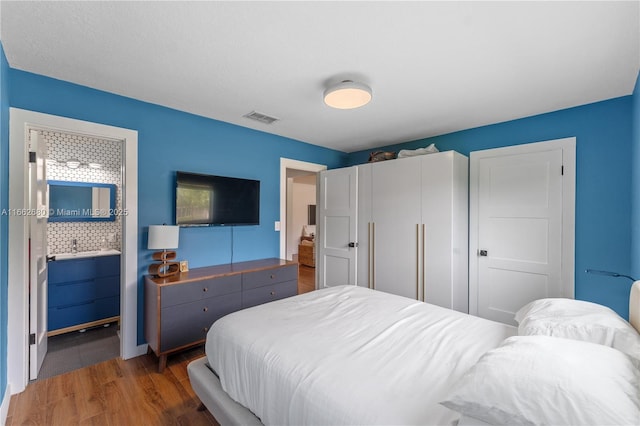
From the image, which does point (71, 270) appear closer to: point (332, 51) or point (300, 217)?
point (332, 51)

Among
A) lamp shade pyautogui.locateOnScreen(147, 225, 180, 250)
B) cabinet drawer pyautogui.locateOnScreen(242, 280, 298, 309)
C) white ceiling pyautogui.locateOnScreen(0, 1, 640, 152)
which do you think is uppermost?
white ceiling pyautogui.locateOnScreen(0, 1, 640, 152)

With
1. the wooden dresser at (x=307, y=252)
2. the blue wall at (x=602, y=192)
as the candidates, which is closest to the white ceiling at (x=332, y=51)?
the blue wall at (x=602, y=192)

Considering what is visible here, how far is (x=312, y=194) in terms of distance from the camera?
8055mm

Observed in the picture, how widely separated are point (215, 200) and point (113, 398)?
1.84m

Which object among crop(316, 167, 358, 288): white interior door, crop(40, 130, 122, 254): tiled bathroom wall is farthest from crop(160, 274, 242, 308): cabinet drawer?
crop(316, 167, 358, 288): white interior door

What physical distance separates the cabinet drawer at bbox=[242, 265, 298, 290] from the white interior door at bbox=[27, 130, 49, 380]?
5.33 feet

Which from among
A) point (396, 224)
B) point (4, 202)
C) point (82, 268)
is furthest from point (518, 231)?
point (82, 268)

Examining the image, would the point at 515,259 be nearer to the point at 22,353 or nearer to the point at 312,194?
the point at 22,353

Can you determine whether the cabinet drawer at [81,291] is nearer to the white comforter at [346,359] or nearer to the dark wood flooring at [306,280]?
the white comforter at [346,359]

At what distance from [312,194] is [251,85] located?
5809 mm

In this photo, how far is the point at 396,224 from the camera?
11.2 feet

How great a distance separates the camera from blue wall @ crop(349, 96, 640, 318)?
7.99ft

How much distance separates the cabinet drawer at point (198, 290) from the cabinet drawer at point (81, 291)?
4.74 feet

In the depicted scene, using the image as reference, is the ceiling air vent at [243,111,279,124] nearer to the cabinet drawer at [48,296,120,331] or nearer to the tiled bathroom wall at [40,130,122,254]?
the tiled bathroom wall at [40,130,122,254]
